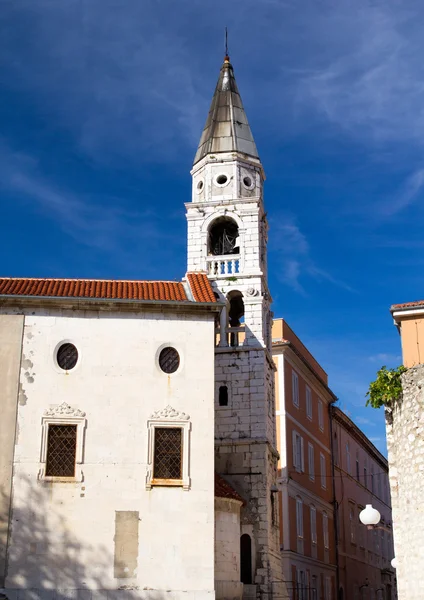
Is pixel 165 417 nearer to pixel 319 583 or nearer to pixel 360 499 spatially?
pixel 319 583

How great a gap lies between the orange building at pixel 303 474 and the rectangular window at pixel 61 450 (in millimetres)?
14713

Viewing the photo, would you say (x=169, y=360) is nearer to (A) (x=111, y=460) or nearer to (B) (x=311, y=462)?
(A) (x=111, y=460)

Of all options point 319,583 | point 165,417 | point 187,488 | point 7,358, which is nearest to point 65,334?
point 7,358

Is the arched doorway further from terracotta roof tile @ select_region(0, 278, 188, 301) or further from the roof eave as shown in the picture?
terracotta roof tile @ select_region(0, 278, 188, 301)

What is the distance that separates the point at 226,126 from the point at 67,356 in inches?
634

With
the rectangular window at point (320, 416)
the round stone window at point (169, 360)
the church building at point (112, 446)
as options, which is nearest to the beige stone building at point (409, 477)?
the church building at point (112, 446)

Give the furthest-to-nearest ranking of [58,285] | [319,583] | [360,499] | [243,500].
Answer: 1. [360,499]
2. [319,583]
3. [243,500]
4. [58,285]

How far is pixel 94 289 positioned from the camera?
27.3 meters

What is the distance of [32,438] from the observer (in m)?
24.6

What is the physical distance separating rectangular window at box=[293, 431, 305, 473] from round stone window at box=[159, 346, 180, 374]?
50.7 ft

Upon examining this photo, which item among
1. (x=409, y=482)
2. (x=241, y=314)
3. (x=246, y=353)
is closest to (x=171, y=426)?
(x=246, y=353)

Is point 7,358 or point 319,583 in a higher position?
point 7,358

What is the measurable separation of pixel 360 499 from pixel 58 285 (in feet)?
104

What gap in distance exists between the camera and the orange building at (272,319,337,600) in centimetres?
3747
